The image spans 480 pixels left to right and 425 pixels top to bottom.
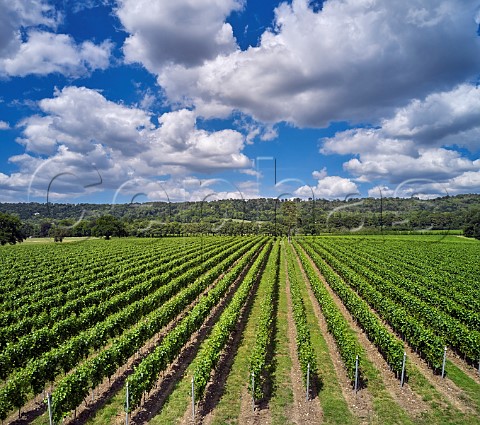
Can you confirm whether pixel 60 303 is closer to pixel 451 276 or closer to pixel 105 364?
pixel 105 364

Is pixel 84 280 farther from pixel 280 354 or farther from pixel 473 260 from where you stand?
pixel 473 260

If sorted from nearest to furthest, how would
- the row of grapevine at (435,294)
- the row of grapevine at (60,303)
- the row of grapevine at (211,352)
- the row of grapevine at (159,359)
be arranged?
1. the row of grapevine at (159,359)
2. the row of grapevine at (211,352)
3. the row of grapevine at (60,303)
4. the row of grapevine at (435,294)

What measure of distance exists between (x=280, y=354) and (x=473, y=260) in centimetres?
4564

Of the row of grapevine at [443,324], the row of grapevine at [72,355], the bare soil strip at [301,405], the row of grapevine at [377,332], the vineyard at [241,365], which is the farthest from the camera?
the row of grapevine at [443,324]

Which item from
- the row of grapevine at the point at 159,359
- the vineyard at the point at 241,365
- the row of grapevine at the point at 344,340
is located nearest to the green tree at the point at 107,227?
the vineyard at the point at 241,365

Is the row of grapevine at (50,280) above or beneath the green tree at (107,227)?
beneath

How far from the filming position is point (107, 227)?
120 meters

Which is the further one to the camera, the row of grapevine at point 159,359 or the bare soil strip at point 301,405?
the row of grapevine at point 159,359

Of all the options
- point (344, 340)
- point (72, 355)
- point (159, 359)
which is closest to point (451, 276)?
point (344, 340)

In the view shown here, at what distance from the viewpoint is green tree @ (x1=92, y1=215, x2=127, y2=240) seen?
392 feet

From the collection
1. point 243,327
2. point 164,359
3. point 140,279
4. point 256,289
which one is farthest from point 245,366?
point 140,279

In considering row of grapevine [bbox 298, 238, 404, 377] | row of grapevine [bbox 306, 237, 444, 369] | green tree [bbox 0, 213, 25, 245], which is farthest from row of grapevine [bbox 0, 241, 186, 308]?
green tree [bbox 0, 213, 25, 245]

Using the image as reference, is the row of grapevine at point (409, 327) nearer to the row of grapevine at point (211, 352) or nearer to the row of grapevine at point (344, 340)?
the row of grapevine at point (344, 340)

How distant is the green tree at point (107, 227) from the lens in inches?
4702
